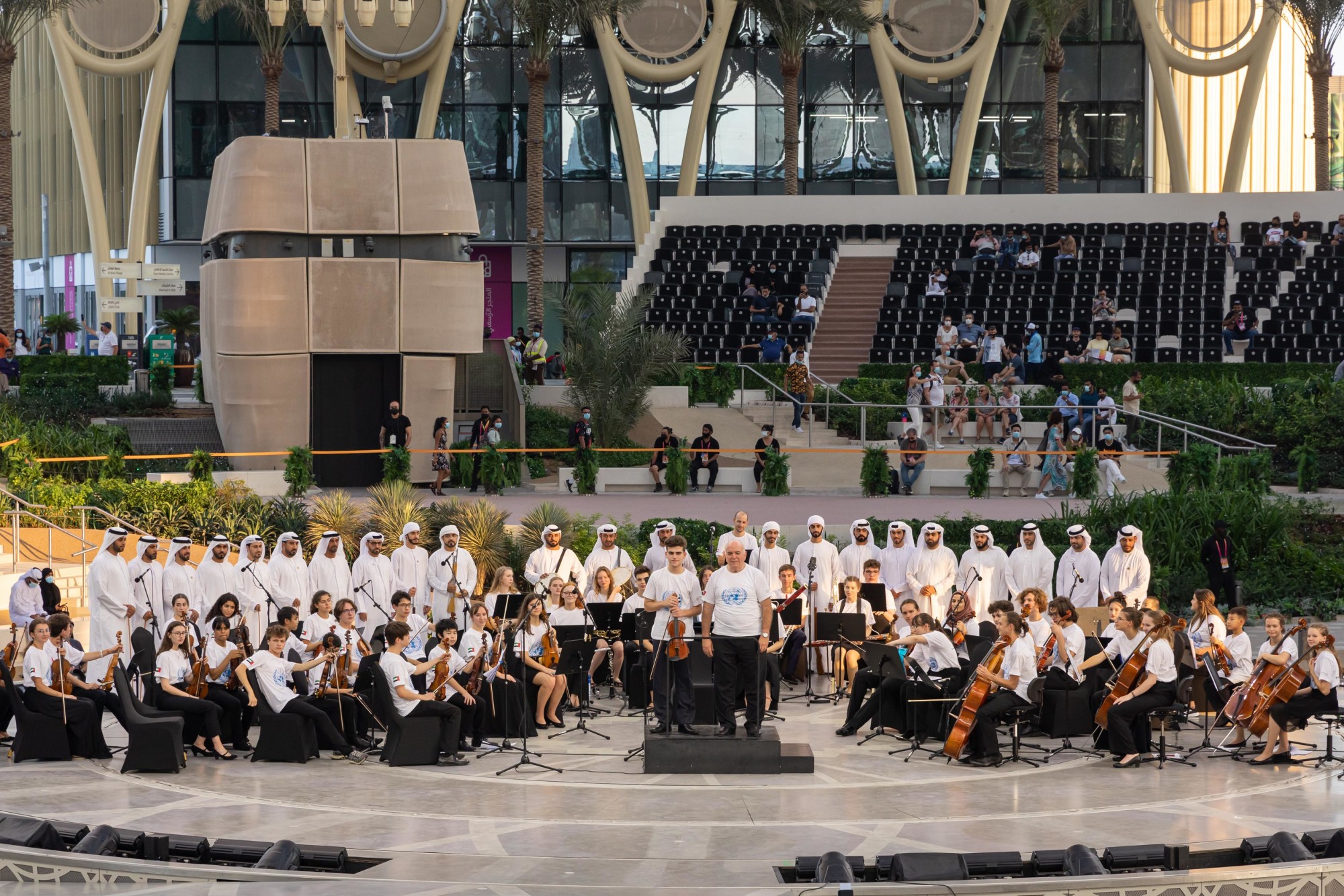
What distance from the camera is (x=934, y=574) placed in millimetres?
18781

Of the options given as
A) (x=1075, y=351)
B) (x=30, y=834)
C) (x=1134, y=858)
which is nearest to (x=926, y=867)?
(x=1134, y=858)

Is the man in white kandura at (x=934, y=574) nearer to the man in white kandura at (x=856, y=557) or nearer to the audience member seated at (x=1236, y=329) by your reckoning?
the man in white kandura at (x=856, y=557)

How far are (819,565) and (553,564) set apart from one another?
3043 millimetres

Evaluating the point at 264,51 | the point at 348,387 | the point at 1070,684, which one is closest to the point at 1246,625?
the point at 1070,684

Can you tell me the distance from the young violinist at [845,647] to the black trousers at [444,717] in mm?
4039

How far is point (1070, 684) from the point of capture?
50.9 feet

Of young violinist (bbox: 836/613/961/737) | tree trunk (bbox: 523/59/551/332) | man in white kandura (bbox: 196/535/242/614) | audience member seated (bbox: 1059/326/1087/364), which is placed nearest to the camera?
young violinist (bbox: 836/613/961/737)

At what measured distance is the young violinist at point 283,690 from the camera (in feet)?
48.1

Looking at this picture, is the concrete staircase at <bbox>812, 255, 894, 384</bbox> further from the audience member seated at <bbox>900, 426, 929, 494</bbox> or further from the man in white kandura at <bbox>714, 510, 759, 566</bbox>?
the man in white kandura at <bbox>714, 510, 759, 566</bbox>

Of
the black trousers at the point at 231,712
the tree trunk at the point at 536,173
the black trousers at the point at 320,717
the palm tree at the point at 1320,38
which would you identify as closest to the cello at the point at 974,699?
the black trousers at the point at 320,717

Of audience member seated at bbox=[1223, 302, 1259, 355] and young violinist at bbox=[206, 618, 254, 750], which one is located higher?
audience member seated at bbox=[1223, 302, 1259, 355]

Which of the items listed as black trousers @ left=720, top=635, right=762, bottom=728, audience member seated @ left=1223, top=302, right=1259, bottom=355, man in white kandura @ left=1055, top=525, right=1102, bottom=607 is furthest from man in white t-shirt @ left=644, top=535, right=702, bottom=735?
audience member seated @ left=1223, top=302, right=1259, bottom=355

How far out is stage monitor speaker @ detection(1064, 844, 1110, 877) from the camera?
33.3 ft

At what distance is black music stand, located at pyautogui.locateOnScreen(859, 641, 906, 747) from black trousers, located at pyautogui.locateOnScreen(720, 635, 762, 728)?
1449mm
